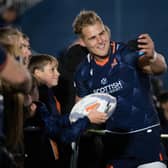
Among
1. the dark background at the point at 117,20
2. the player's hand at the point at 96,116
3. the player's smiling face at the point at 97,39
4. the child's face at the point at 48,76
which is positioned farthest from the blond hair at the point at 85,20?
the dark background at the point at 117,20

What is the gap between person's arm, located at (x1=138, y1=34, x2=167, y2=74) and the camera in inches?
156

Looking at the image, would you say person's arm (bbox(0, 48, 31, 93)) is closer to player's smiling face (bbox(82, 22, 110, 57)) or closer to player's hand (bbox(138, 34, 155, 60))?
player's hand (bbox(138, 34, 155, 60))

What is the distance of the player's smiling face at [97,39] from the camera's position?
4445 mm

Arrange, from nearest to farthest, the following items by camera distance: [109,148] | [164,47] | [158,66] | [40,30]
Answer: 1. [158,66]
2. [109,148]
3. [164,47]
4. [40,30]

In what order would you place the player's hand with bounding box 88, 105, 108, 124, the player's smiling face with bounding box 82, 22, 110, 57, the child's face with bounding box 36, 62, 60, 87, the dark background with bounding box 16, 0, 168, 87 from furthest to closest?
1. the dark background with bounding box 16, 0, 168, 87
2. the child's face with bounding box 36, 62, 60, 87
3. the player's smiling face with bounding box 82, 22, 110, 57
4. the player's hand with bounding box 88, 105, 108, 124

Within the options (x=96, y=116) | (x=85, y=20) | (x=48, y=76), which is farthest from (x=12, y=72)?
(x=48, y=76)

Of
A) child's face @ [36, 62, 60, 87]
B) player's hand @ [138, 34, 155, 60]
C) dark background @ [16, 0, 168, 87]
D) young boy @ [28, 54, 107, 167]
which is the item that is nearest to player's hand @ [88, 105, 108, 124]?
young boy @ [28, 54, 107, 167]

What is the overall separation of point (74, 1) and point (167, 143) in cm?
367

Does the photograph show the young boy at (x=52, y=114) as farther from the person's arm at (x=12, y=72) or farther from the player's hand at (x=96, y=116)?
the person's arm at (x=12, y=72)

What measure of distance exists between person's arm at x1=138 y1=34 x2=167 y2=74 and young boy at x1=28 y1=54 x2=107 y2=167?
0.50 metres

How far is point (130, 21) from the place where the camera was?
8.47 meters

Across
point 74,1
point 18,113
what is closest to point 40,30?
point 74,1

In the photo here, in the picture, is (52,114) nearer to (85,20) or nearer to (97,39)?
(97,39)

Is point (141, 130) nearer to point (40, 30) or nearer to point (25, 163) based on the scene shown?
point (25, 163)
